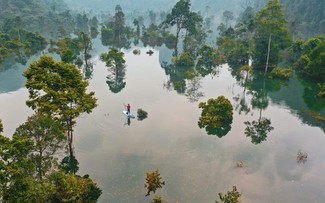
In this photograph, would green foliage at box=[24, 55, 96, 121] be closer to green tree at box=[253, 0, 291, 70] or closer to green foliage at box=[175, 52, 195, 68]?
green tree at box=[253, 0, 291, 70]

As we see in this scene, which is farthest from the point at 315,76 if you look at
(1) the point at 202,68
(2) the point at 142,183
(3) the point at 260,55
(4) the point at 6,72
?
(4) the point at 6,72

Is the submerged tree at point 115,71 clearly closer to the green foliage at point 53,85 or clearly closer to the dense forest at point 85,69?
the dense forest at point 85,69

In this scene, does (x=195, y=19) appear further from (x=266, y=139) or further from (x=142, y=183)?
(x=142, y=183)

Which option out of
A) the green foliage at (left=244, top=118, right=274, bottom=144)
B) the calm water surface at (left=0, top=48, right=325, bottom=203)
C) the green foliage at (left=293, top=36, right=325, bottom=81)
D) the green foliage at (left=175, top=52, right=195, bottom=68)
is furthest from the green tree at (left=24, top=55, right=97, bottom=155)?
the green foliage at (left=175, top=52, right=195, bottom=68)

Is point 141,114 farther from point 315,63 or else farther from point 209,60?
point 209,60

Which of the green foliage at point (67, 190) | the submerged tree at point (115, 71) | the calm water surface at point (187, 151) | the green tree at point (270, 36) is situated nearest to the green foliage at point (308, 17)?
the green tree at point (270, 36)

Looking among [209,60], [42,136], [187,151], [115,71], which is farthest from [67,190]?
[209,60]
